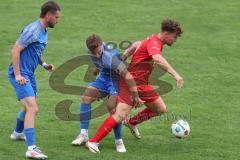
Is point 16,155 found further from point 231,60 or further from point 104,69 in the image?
point 231,60

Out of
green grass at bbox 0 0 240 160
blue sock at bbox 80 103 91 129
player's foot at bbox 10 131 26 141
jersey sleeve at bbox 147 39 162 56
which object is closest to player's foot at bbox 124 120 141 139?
green grass at bbox 0 0 240 160

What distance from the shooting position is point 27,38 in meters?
7.92

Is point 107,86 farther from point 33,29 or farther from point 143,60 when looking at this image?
point 33,29

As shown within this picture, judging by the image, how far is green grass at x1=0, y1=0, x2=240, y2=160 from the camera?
870 cm

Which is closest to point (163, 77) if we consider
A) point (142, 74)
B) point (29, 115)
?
point (142, 74)

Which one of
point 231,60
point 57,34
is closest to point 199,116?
point 231,60

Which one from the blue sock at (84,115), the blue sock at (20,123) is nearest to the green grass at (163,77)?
the blue sock at (20,123)

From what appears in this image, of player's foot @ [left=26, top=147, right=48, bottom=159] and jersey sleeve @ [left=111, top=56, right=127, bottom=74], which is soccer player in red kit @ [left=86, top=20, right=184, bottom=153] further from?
player's foot @ [left=26, top=147, right=48, bottom=159]

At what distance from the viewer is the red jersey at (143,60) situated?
8312mm

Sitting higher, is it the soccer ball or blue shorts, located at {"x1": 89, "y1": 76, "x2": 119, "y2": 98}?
blue shorts, located at {"x1": 89, "y1": 76, "x2": 119, "y2": 98}

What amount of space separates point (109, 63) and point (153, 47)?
2.34ft

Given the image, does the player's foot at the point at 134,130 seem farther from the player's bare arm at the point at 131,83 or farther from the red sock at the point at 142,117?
the player's bare arm at the point at 131,83

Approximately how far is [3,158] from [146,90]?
2.32 metres

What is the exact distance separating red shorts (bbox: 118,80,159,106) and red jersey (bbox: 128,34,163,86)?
3.7 inches
